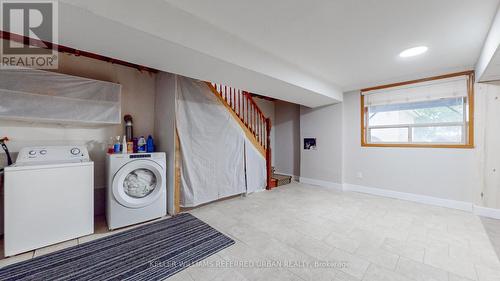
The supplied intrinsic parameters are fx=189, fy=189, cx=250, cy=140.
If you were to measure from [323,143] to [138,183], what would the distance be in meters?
3.77

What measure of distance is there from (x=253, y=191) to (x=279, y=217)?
A: 4.11ft

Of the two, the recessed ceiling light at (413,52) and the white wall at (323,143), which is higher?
the recessed ceiling light at (413,52)

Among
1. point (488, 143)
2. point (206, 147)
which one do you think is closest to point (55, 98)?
point (206, 147)

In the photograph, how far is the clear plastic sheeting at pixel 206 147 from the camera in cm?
288

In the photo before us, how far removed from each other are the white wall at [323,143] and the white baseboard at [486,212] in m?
1.94

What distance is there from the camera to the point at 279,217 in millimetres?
2701

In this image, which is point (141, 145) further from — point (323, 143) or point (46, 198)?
point (323, 143)

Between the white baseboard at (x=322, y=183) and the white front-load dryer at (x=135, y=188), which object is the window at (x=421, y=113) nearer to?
the white baseboard at (x=322, y=183)

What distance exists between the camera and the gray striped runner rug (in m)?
1.59

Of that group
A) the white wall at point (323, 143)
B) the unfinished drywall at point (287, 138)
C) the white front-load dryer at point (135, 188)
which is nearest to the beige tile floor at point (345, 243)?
the white front-load dryer at point (135, 188)

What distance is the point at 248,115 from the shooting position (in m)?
4.16

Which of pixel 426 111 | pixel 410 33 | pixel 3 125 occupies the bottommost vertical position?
pixel 3 125

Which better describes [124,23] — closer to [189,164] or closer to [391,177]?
[189,164]

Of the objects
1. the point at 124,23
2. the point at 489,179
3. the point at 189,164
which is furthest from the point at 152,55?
the point at 489,179
